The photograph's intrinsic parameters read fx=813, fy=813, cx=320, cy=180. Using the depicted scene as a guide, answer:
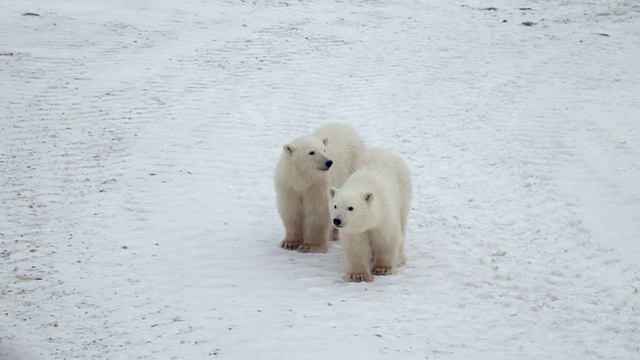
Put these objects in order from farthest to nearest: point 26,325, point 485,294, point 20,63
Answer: point 20,63, point 485,294, point 26,325

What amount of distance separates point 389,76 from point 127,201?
305 inches

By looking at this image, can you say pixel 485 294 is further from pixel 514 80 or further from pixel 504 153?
pixel 514 80

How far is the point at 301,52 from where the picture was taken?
1758 centimetres

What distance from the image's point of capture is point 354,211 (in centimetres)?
739

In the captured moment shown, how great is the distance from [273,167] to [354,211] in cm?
433

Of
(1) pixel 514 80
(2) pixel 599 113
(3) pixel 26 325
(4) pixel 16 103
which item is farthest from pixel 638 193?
(4) pixel 16 103

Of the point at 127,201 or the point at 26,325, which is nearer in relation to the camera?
the point at 26,325

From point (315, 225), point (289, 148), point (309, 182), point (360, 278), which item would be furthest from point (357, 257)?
point (289, 148)

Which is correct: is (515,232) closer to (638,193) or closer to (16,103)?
(638,193)

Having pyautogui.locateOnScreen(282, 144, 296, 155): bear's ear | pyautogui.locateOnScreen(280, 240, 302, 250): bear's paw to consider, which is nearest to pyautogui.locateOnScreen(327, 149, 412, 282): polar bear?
pyautogui.locateOnScreen(282, 144, 296, 155): bear's ear

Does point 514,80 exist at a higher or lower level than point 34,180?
higher

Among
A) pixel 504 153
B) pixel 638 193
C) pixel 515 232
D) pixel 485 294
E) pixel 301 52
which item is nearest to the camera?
pixel 485 294

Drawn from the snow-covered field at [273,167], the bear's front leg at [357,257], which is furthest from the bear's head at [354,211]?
the snow-covered field at [273,167]

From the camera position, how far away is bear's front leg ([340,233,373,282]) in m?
7.62
